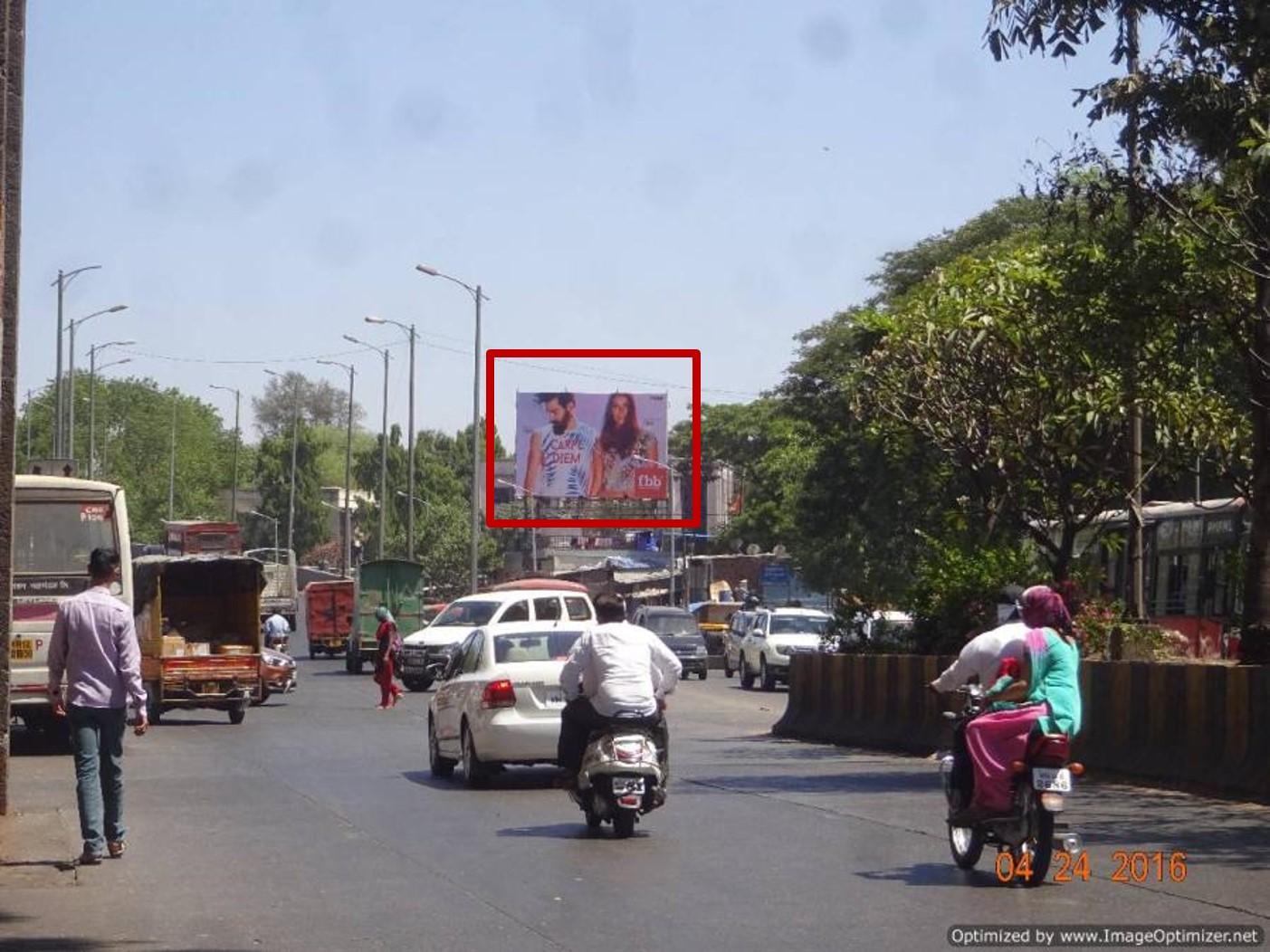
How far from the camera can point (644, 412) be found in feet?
248

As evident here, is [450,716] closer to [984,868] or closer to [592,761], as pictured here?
[592,761]

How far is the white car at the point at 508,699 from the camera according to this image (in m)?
18.9

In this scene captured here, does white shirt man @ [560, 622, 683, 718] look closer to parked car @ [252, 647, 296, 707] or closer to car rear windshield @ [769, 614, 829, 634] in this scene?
parked car @ [252, 647, 296, 707]

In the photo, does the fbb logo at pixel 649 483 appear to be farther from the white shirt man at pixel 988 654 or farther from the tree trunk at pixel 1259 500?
the white shirt man at pixel 988 654

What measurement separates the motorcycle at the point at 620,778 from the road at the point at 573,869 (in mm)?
213

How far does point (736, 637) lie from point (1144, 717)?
33097 mm

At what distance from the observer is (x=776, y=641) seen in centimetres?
4772

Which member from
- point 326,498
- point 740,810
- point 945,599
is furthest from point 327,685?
point 326,498

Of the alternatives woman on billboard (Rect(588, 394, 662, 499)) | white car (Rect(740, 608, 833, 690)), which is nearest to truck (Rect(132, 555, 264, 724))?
white car (Rect(740, 608, 833, 690))

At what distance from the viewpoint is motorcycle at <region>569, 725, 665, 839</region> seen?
14.3 meters

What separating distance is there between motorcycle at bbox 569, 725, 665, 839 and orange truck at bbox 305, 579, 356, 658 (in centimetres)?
5160

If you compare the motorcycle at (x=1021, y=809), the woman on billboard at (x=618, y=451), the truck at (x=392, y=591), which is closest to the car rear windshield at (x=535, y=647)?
the motorcycle at (x=1021, y=809)

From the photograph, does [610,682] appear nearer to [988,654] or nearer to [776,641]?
[988,654]

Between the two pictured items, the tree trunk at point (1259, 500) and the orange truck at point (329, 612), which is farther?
the orange truck at point (329, 612)
